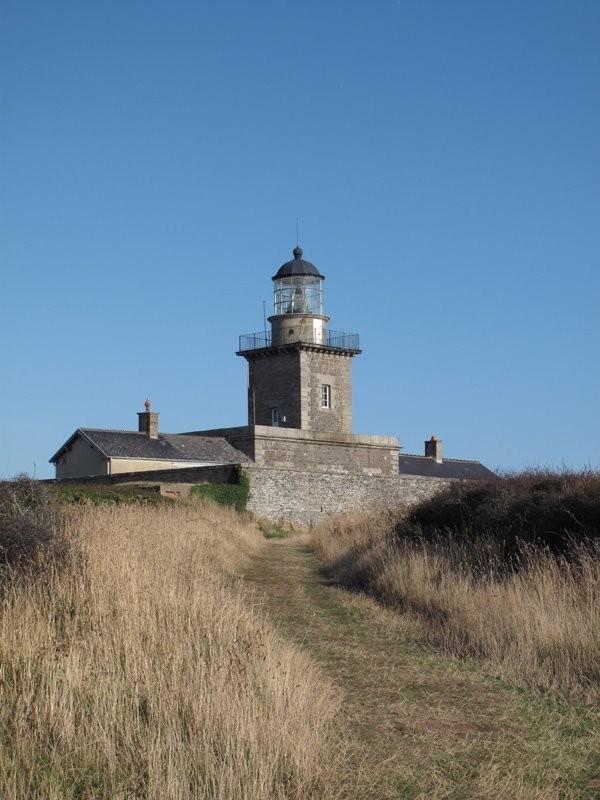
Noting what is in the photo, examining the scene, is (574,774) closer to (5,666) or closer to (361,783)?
(361,783)

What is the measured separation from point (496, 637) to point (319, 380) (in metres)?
36.1

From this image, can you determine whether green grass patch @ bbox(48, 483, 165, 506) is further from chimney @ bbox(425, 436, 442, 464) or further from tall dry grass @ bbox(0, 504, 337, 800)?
chimney @ bbox(425, 436, 442, 464)

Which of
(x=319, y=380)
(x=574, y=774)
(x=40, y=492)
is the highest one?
(x=319, y=380)

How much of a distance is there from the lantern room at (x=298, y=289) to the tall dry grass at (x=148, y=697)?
38.5m

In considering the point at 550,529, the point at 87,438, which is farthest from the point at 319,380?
the point at 550,529

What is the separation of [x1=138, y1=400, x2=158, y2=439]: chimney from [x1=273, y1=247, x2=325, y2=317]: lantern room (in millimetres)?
10468

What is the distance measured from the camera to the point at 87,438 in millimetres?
36406

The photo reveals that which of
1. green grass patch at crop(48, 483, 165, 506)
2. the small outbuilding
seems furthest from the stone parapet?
green grass patch at crop(48, 483, 165, 506)

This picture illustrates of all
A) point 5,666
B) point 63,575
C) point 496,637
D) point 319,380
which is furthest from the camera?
point 319,380

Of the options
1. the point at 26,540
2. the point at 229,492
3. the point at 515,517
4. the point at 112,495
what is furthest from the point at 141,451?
the point at 26,540

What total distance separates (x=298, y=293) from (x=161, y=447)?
41.0 ft

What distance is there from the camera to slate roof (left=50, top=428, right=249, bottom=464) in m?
35.9

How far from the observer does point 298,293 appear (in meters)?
46.0

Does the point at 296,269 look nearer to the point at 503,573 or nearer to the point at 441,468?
the point at 441,468
